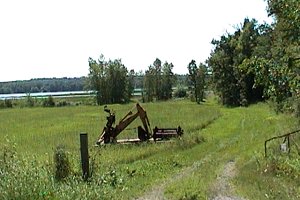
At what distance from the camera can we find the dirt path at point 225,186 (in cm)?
1141

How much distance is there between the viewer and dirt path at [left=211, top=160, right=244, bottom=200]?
11414 millimetres

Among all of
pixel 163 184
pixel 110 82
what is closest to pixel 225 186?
pixel 163 184

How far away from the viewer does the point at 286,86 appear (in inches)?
364

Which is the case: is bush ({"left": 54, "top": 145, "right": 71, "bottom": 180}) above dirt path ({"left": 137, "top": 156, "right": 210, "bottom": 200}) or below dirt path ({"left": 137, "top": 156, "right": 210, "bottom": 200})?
above

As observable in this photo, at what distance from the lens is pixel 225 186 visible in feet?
41.1

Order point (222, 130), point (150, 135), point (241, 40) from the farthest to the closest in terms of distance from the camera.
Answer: point (241, 40) < point (222, 130) < point (150, 135)

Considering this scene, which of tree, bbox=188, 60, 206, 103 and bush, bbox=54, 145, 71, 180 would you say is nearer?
bush, bbox=54, 145, 71, 180

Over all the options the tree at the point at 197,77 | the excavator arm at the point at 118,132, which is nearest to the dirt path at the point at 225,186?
the excavator arm at the point at 118,132

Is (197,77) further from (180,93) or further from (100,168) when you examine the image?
(100,168)

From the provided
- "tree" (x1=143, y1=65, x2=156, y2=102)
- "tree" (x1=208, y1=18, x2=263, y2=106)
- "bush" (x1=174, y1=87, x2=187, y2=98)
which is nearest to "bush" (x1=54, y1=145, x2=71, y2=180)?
"tree" (x1=208, y1=18, x2=263, y2=106)

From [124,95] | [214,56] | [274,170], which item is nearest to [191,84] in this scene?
[124,95]

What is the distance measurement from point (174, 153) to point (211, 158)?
2.86 metres

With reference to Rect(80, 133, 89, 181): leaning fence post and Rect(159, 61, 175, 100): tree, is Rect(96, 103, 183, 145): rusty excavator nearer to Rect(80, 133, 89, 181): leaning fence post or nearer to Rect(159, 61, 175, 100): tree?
Rect(80, 133, 89, 181): leaning fence post

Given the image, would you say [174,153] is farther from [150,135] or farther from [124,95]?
[124,95]
